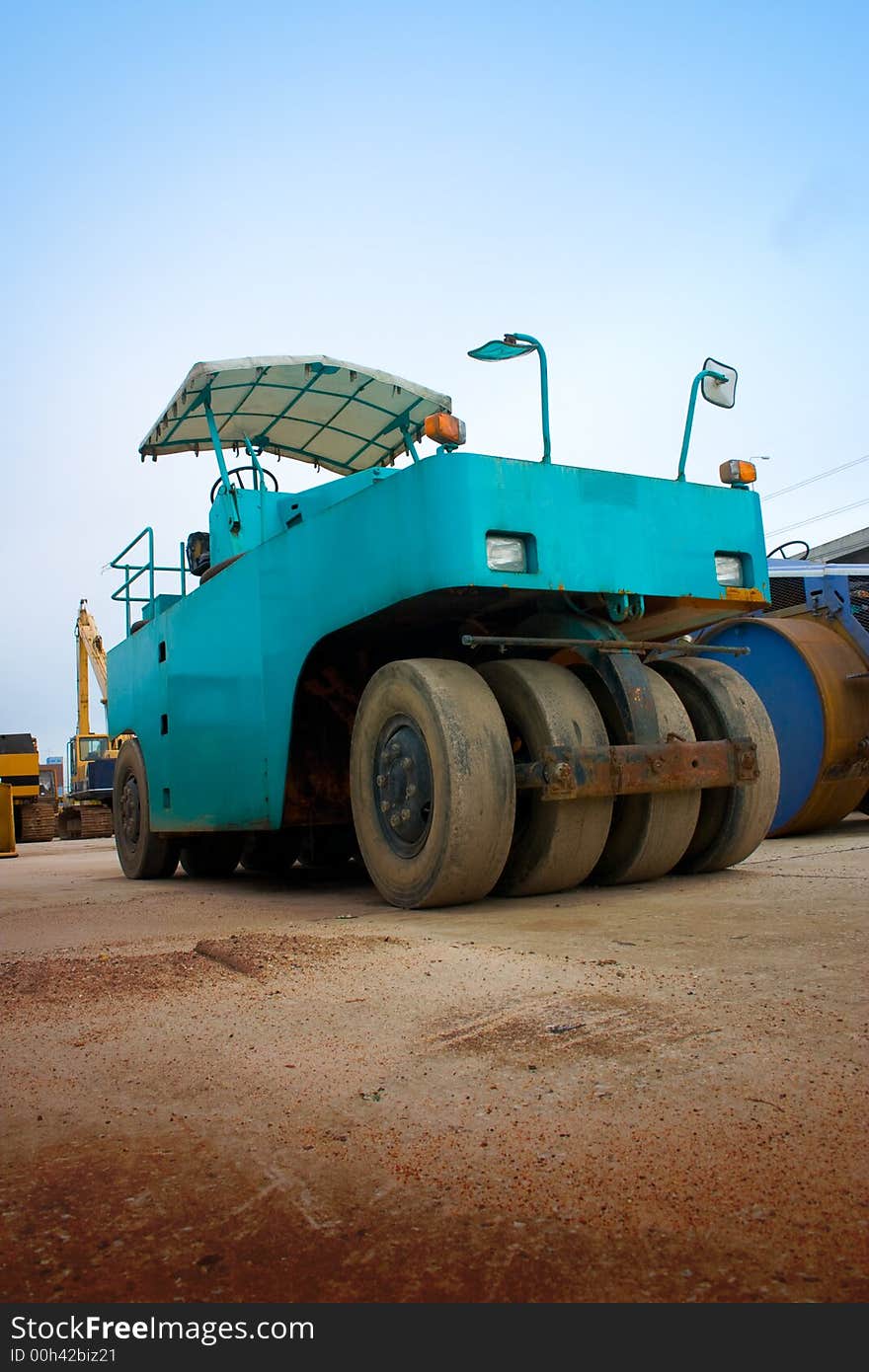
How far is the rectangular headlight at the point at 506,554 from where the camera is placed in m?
4.00

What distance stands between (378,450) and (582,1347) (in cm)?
633

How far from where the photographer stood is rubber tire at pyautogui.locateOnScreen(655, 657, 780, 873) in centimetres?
469

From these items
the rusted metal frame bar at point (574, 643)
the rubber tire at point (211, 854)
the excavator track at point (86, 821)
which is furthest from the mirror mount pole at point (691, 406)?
the excavator track at point (86, 821)

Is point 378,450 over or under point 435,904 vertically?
over

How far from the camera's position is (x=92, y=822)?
23141 mm

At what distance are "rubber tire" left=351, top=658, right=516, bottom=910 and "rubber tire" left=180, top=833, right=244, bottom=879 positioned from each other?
3.23 m

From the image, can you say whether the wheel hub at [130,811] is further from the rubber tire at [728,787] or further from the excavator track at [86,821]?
the excavator track at [86,821]

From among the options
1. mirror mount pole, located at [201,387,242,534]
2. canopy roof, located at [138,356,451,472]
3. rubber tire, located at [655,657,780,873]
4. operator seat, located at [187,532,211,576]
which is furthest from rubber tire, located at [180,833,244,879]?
rubber tire, located at [655,657,780,873]

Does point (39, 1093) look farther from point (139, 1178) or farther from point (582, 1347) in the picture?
point (582, 1347)

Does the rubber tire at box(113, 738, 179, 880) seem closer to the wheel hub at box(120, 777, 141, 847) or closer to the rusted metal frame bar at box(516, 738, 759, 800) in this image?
the wheel hub at box(120, 777, 141, 847)

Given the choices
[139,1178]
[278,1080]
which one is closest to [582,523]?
[278,1080]

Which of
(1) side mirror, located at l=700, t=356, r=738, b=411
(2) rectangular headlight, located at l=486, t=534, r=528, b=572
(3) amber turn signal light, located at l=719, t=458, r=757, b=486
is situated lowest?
(2) rectangular headlight, located at l=486, t=534, r=528, b=572

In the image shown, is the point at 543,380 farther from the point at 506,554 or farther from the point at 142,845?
the point at 142,845

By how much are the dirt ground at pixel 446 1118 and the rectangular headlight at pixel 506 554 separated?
145cm
